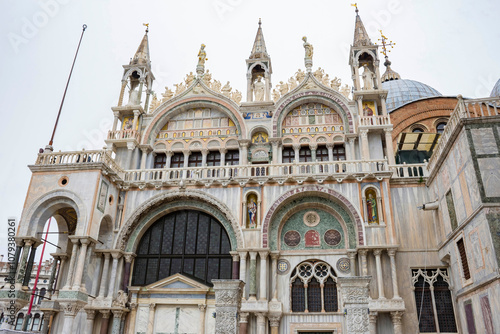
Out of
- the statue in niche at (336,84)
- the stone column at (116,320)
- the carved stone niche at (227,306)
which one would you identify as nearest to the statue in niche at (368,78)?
the statue in niche at (336,84)

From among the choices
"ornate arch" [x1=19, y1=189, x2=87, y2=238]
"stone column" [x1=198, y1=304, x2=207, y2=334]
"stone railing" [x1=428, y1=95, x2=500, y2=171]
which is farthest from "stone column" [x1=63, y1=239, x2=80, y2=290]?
"stone railing" [x1=428, y1=95, x2=500, y2=171]

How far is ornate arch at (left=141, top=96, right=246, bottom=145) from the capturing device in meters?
23.0

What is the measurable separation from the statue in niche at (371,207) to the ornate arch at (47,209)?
12.1m

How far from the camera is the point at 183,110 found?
78.5 ft

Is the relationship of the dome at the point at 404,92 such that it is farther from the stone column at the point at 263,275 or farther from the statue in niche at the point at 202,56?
the stone column at the point at 263,275

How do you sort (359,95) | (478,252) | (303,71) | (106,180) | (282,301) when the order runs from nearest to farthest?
1. (478,252)
2. (282,301)
3. (106,180)
4. (359,95)
5. (303,71)

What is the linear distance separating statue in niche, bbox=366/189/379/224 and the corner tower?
7990 millimetres

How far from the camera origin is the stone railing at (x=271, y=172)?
1888 cm

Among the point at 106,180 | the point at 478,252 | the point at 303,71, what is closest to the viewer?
the point at 478,252

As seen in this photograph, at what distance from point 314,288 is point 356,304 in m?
5.31

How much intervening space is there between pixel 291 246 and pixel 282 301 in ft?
7.90

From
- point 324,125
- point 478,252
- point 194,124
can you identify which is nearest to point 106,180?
point 194,124

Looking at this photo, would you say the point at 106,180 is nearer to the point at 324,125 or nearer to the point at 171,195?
the point at 171,195

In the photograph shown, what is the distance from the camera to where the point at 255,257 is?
710 inches
